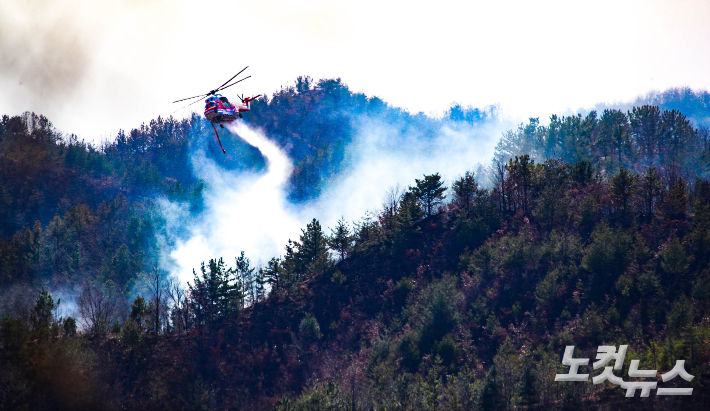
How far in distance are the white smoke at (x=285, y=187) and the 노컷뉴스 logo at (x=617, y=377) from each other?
303 ft

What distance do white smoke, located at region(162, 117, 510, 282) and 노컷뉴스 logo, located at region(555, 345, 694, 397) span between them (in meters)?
92.4

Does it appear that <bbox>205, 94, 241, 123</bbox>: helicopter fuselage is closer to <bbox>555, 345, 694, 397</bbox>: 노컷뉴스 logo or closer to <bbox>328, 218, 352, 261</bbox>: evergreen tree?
<bbox>328, 218, 352, 261</bbox>: evergreen tree

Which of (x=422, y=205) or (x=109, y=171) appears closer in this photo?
(x=422, y=205)

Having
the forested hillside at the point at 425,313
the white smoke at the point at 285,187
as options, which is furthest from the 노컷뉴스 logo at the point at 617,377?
the white smoke at the point at 285,187

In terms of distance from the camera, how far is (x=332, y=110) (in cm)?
18975

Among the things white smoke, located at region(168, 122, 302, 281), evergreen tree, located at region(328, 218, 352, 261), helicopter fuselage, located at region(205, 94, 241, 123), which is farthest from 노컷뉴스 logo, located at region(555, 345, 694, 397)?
white smoke, located at region(168, 122, 302, 281)

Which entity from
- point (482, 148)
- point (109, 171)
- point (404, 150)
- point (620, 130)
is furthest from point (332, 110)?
point (620, 130)

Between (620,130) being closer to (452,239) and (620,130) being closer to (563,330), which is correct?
(452,239)

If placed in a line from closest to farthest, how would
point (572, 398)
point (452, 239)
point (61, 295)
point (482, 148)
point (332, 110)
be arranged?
point (572, 398) → point (452, 239) → point (61, 295) → point (482, 148) → point (332, 110)

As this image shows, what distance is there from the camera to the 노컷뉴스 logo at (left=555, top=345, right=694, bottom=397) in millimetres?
48062

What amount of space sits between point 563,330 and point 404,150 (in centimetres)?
11746

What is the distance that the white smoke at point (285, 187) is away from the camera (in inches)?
5571

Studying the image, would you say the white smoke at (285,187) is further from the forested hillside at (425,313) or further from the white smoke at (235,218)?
the forested hillside at (425,313)

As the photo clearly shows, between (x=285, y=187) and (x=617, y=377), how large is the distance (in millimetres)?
118144
